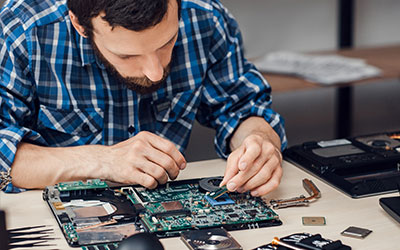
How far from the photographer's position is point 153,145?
4.43ft

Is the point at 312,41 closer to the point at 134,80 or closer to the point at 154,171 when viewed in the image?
the point at 134,80

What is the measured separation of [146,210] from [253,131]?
465 mm

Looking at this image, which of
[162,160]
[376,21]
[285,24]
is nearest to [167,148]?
[162,160]

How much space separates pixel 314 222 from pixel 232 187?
167 mm

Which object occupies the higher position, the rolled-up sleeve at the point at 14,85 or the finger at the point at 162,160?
the rolled-up sleeve at the point at 14,85

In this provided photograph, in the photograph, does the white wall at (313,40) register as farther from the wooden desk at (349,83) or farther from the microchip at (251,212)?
the microchip at (251,212)

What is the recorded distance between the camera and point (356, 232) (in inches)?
44.0

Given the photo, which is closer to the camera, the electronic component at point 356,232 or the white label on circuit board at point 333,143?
the electronic component at point 356,232

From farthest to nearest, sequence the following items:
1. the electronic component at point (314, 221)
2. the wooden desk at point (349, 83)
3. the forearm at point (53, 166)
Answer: the wooden desk at point (349, 83), the forearm at point (53, 166), the electronic component at point (314, 221)

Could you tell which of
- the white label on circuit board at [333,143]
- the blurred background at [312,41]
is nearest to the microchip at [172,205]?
the white label on circuit board at [333,143]

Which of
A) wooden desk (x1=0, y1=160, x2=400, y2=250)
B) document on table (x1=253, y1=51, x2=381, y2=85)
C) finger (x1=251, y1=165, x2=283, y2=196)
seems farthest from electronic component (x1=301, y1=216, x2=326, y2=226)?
document on table (x1=253, y1=51, x2=381, y2=85)

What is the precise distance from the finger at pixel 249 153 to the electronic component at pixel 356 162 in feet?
0.55

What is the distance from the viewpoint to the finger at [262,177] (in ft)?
4.18

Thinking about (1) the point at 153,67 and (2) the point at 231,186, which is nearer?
(2) the point at 231,186
